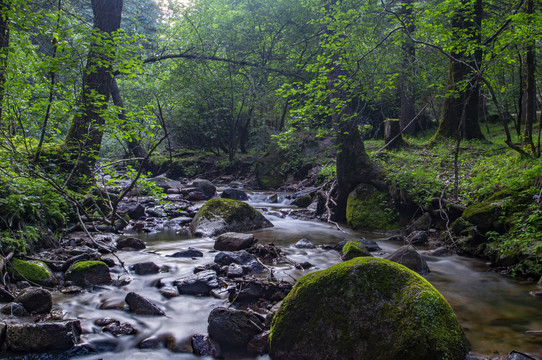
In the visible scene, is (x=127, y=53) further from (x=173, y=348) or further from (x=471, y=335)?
(x=471, y=335)

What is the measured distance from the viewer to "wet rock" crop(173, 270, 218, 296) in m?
4.94

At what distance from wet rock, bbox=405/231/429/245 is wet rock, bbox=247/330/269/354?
5575 millimetres

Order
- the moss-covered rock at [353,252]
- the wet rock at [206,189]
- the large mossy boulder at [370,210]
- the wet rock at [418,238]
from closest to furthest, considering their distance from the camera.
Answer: the moss-covered rock at [353,252]
the wet rock at [418,238]
the large mossy boulder at [370,210]
the wet rock at [206,189]

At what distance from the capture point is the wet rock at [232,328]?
3482 millimetres

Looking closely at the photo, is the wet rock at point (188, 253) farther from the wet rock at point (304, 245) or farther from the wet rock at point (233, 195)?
the wet rock at point (233, 195)

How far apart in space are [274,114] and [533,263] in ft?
70.0

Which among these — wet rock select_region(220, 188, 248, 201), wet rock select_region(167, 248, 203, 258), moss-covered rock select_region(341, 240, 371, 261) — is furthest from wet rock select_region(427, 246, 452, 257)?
wet rock select_region(220, 188, 248, 201)

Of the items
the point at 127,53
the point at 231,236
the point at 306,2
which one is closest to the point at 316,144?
the point at 306,2

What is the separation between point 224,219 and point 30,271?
4818mm

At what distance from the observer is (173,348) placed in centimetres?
366

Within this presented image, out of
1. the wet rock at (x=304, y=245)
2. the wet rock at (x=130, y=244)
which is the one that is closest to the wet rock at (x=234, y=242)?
the wet rock at (x=304, y=245)

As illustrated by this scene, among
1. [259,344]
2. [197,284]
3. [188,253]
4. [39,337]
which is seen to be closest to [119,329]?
[39,337]

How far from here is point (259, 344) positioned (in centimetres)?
346

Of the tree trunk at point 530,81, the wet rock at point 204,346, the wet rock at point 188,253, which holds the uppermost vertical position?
the tree trunk at point 530,81
